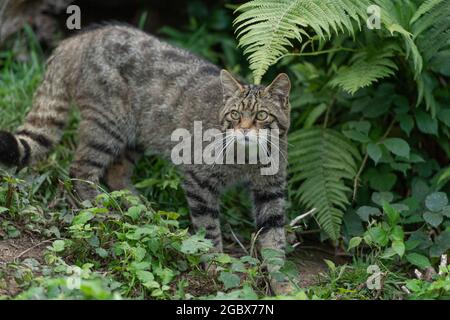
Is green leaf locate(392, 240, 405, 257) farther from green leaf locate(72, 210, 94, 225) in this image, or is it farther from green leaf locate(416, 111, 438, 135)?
green leaf locate(72, 210, 94, 225)

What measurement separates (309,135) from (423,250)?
1300mm

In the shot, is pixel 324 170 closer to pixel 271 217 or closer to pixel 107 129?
pixel 271 217

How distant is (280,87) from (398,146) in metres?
1.17

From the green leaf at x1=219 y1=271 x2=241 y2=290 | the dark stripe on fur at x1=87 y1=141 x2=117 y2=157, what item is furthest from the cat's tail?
the green leaf at x1=219 y1=271 x2=241 y2=290

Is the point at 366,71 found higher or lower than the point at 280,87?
higher

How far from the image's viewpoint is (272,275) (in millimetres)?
4715

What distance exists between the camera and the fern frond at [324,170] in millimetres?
5750

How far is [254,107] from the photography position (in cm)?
519

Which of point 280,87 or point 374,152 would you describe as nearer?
point 280,87

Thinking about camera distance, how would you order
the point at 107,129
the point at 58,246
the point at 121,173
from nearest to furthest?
the point at 58,246 → the point at 107,129 → the point at 121,173

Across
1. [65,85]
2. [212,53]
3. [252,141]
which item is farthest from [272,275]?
[212,53]

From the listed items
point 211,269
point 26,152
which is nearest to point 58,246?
point 211,269

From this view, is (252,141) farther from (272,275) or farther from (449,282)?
(449,282)

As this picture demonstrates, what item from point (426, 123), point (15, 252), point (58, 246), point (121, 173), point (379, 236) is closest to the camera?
point (58, 246)
